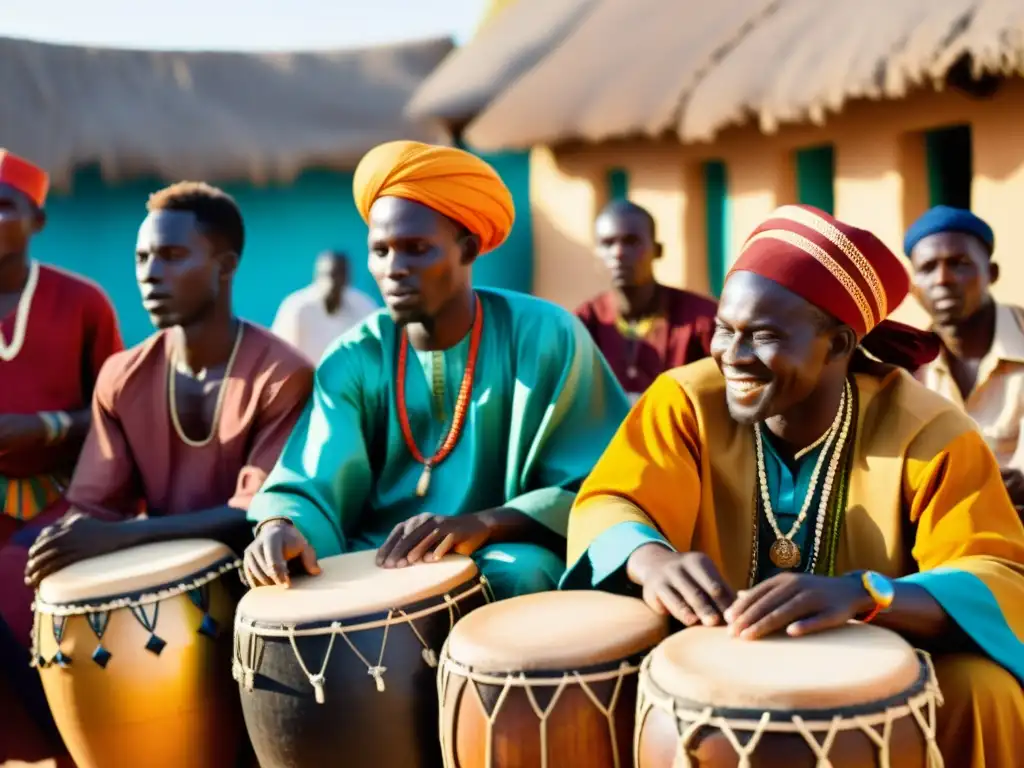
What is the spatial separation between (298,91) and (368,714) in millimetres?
13415

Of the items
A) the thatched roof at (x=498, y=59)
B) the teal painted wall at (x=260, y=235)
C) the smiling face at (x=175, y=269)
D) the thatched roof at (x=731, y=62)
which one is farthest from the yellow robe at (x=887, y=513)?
the teal painted wall at (x=260, y=235)

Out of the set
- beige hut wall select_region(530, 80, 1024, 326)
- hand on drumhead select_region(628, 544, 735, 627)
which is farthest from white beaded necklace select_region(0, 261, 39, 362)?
beige hut wall select_region(530, 80, 1024, 326)

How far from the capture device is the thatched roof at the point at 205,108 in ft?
45.9

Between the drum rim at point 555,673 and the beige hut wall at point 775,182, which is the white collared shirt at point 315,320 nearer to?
the beige hut wall at point 775,182

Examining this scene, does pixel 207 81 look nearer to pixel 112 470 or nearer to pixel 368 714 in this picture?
pixel 112 470

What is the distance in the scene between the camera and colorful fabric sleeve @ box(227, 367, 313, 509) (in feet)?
12.9

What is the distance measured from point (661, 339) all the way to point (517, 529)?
3.07 m

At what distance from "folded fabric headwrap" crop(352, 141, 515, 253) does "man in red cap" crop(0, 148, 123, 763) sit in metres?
1.55

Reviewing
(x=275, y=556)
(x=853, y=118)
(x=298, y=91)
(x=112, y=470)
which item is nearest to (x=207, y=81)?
(x=298, y=91)

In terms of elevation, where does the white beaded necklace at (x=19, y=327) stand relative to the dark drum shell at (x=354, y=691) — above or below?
above

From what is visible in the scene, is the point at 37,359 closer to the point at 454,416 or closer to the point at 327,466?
the point at 327,466

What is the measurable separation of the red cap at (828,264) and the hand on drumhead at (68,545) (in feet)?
6.59

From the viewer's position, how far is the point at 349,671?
9.46 feet

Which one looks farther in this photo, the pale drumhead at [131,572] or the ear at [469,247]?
the ear at [469,247]
